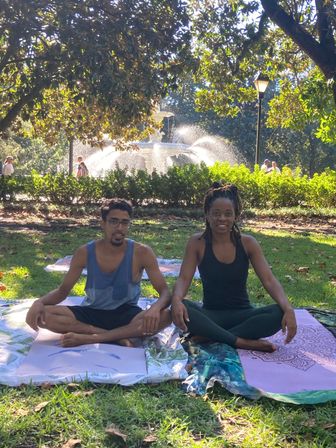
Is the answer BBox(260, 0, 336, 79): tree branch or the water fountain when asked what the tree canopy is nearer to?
BBox(260, 0, 336, 79): tree branch

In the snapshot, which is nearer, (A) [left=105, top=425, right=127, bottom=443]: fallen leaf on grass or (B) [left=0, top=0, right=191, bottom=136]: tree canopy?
(A) [left=105, top=425, right=127, bottom=443]: fallen leaf on grass

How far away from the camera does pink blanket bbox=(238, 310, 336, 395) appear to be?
3406mm

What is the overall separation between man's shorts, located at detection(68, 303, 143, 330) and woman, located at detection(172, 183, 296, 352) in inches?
16.1

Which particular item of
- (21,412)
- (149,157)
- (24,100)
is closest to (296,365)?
(21,412)

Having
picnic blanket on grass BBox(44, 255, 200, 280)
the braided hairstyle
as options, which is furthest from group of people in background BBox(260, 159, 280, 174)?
the braided hairstyle

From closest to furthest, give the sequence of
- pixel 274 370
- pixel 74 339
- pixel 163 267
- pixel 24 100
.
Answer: pixel 274 370 → pixel 74 339 → pixel 163 267 → pixel 24 100

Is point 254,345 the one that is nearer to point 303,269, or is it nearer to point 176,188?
point 303,269

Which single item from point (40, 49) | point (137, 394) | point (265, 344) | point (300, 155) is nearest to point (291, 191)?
point (40, 49)

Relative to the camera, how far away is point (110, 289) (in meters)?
4.20

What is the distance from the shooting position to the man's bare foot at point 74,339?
3.96 meters

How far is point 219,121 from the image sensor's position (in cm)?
4672

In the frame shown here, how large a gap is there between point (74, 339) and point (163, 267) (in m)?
3.38

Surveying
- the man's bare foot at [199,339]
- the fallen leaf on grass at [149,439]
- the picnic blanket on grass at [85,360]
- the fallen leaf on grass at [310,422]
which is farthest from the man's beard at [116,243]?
the fallen leaf on grass at [310,422]

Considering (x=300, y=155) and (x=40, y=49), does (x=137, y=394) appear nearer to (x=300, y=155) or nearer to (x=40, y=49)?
(x=40, y=49)
